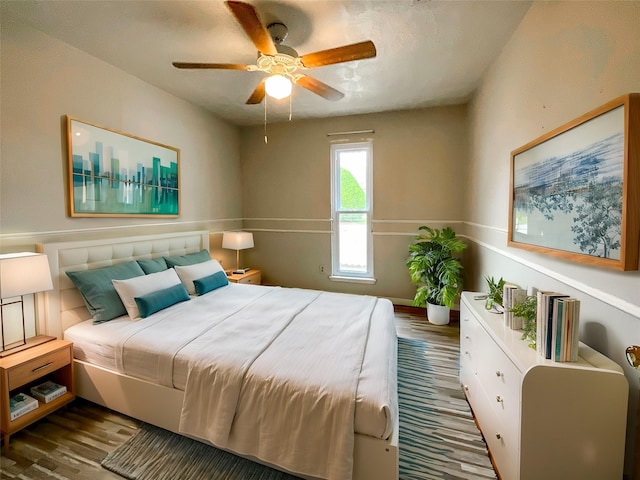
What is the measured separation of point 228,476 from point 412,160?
382cm

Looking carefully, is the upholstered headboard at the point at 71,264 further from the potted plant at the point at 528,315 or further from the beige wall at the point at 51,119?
the potted plant at the point at 528,315

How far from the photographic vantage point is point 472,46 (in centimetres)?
235

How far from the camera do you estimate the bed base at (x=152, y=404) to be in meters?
1.29

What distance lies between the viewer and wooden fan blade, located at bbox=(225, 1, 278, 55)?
140cm

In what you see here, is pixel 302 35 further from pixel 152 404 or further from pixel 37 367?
pixel 37 367

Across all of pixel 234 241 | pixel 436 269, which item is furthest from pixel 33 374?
pixel 436 269

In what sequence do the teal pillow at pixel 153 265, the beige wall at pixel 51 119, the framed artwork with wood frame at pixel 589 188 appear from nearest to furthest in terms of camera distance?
1. the framed artwork with wood frame at pixel 589 188
2. the beige wall at pixel 51 119
3. the teal pillow at pixel 153 265

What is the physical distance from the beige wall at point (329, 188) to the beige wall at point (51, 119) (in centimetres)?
159

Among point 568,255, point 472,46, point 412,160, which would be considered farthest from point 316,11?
point 412,160

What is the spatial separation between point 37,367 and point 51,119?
1.84 meters

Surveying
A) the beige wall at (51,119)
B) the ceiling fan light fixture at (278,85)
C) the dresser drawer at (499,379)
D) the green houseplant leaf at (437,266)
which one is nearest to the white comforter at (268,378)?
the dresser drawer at (499,379)

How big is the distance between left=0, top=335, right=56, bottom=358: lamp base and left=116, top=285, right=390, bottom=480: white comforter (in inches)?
24.7

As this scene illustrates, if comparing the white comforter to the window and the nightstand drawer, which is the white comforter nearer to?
the nightstand drawer

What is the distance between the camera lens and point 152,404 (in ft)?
5.85
